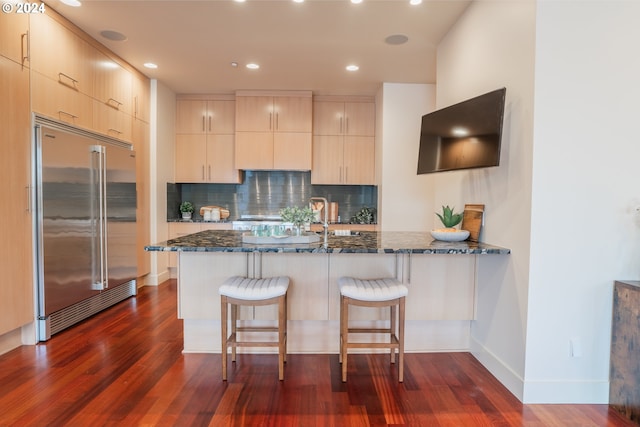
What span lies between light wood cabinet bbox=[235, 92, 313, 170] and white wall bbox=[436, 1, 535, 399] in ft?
8.80

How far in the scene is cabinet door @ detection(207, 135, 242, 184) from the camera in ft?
17.5

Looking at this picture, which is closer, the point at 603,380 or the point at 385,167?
the point at 603,380

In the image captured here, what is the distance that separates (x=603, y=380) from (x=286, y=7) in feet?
11.3

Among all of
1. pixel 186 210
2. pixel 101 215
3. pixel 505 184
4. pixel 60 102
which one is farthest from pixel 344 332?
pixel 186 210

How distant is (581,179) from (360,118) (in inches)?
142

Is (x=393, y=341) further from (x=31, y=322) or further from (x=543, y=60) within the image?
(x=31, y=322)

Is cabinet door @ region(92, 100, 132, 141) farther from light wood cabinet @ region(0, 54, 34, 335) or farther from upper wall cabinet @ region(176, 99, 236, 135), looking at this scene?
upper wall cabinet @ region(176, 99, 236, 135)

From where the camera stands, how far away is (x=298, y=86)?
16.1 ft

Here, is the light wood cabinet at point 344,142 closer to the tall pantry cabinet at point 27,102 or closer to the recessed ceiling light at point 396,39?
the recessed ceiling light at point 396,39

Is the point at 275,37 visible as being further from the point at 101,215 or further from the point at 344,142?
the point at 101,215

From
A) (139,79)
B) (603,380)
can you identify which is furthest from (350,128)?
(603,380)

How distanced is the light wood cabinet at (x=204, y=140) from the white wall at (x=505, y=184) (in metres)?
3.55

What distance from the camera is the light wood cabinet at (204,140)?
531 cm

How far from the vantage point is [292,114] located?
5141 millimetres
